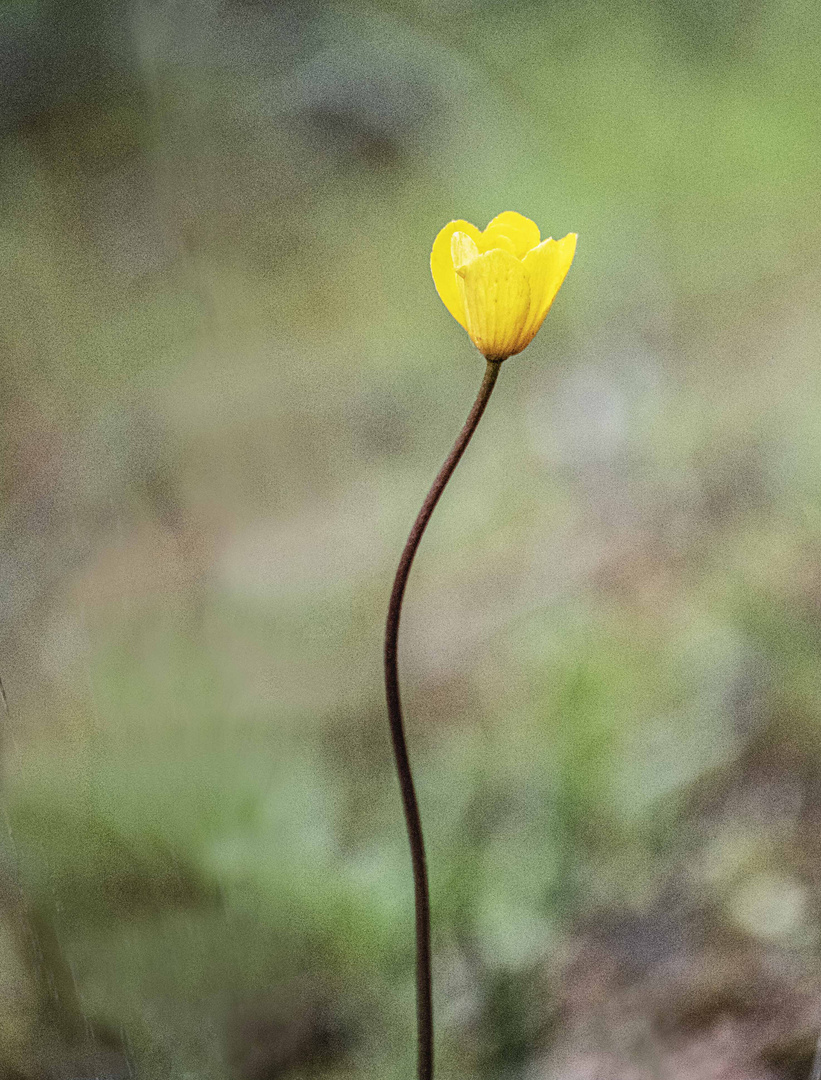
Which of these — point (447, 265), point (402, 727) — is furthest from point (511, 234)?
point (402, 727)

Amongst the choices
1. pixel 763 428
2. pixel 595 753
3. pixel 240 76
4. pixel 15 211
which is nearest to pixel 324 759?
pixel 595 753

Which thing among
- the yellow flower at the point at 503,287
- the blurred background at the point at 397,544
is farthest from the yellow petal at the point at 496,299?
the blurred background at the point at 397,544

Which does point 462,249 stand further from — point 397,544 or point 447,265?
point 397,544

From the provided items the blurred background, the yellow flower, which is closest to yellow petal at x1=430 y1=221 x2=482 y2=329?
the yellow flower

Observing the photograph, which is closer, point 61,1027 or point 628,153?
point 61,1027

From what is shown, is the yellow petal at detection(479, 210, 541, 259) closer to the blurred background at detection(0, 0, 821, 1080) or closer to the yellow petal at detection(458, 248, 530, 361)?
the yellow petal at detection(458, 248, 530, 361)

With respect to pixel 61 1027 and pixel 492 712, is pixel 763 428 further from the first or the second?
pixel 61 1027

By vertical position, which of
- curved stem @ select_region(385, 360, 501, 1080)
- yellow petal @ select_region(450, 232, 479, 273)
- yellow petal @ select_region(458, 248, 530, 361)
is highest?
yellow petal @ select_region(450, 232, 479, 273)
